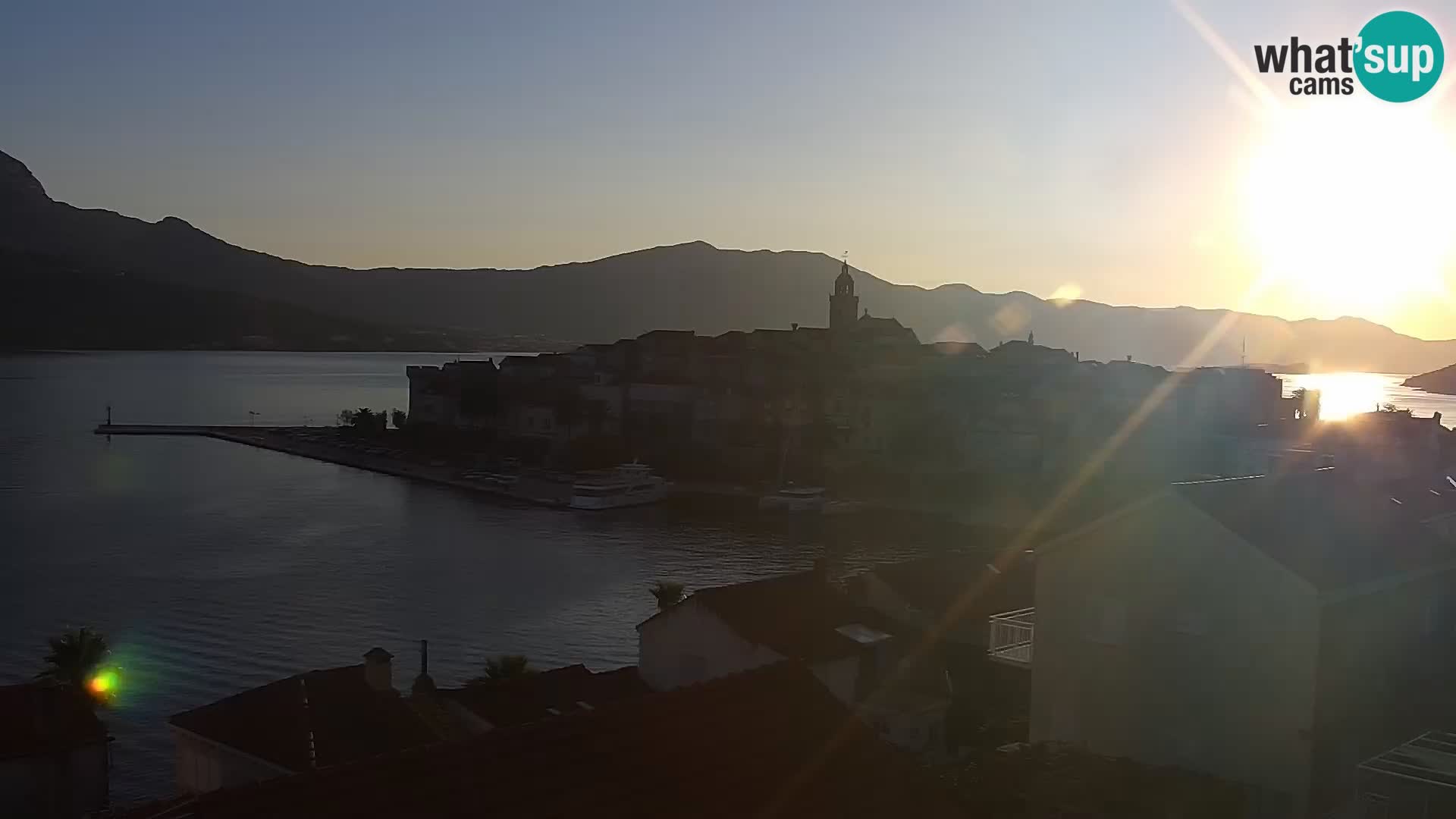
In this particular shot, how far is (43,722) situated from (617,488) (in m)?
35.1

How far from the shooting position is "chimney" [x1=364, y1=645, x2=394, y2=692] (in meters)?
11.8

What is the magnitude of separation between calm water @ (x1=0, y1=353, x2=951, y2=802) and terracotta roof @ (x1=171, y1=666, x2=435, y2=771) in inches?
185

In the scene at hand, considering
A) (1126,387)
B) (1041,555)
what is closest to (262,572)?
(1041,555)

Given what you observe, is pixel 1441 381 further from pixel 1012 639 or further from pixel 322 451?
pixel 1012 639

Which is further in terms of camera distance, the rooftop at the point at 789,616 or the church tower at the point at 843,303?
the church tower at the point at 843,303

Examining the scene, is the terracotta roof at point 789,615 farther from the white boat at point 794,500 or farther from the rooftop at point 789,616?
the white boat at point 794,500

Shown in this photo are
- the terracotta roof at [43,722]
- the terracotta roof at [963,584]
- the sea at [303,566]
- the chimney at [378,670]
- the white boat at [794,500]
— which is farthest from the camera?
the white boat at [794,500]

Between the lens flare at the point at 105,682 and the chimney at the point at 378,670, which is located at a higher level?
the chimney at the point at 378,670

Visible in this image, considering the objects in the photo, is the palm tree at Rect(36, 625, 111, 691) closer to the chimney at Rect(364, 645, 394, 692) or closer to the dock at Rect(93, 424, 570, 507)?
the chimney at Rect(364, 645, 394, 692)

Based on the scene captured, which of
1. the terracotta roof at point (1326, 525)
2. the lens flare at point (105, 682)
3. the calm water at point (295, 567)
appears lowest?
the calm water at point (295, 567)

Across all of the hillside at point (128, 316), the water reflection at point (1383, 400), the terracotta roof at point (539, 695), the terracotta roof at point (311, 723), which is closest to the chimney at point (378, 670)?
the terracotta roof at point (311, 723)

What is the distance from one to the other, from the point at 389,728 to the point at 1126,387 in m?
43.5

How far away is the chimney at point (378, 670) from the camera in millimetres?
11789

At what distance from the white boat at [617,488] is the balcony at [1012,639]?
33.8 m
